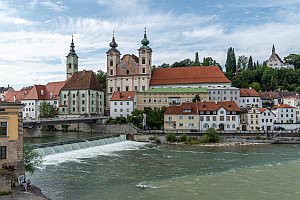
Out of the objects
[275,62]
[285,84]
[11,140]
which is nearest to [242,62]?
[275,62]

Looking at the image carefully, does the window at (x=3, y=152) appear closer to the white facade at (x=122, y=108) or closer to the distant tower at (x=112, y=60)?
the white facade at (x=122, y=108)

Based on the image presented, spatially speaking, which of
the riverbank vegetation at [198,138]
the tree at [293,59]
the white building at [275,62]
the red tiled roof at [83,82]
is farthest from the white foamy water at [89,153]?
the tree at [293,59]

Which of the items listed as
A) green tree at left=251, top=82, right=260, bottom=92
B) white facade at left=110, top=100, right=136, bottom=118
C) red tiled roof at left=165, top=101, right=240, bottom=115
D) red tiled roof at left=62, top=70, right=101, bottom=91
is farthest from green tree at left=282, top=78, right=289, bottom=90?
red tiled roof at left=62, top=70, right=101, bottom=91

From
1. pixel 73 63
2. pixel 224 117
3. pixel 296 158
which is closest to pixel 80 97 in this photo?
pixel 73 63

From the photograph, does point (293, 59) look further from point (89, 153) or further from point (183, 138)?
point (89, 153)

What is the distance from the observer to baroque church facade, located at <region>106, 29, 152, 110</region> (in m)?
75.2

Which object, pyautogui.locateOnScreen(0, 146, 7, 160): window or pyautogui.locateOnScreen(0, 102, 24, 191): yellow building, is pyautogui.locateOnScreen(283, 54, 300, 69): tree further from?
pyautogui.locateOnScreen(0, 146, 7, 160): window

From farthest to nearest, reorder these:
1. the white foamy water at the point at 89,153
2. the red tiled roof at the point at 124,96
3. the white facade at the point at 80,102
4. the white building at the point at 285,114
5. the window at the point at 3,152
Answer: the white facade at the point at 80,102
the red tiled roof at the point at 124,96
the white building at the point at 285,114
the white foamy water at the point at 89,153
the window at the point at 3,152

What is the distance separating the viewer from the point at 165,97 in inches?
2736

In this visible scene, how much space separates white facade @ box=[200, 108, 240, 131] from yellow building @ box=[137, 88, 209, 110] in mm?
12492

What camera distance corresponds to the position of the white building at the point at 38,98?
7838 centimetres

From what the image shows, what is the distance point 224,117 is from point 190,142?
33.5ft

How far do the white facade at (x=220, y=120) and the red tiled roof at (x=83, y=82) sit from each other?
2733 centimetres

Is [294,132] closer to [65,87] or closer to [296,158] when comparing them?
[296,158]
